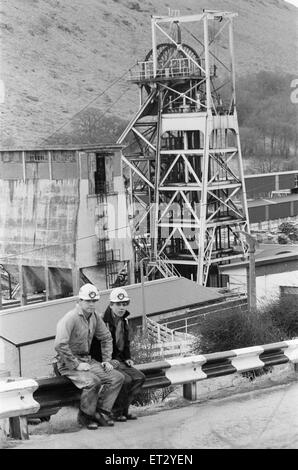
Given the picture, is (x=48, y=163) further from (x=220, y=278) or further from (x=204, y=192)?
(x=220, y=278)

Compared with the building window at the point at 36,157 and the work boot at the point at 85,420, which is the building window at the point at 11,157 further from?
the work boot at the point at 85,420

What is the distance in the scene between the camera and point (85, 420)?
7.73 m

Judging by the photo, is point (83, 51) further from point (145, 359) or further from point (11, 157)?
point (145, 359)

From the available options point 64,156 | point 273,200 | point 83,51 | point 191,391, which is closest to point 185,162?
point 64,156

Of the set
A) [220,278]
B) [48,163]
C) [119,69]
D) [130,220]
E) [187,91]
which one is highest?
[119,69]

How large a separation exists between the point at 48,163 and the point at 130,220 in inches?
211

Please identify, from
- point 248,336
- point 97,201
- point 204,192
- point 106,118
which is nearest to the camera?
point 248,336

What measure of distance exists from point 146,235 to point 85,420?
116 ft

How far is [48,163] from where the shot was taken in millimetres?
37781

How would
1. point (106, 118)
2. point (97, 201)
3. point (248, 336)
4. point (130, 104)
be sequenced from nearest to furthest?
1. point (248, 336)
2. point (97, 201)
3. point (106, 118)
4. point (130, 104)

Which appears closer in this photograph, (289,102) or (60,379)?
(60,379)

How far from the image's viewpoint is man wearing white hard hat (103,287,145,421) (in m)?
7.96

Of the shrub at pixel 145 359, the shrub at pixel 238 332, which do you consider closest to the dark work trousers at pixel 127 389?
the shrub at pixel 145 359

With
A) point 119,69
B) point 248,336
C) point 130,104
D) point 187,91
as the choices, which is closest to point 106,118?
point 130,104
